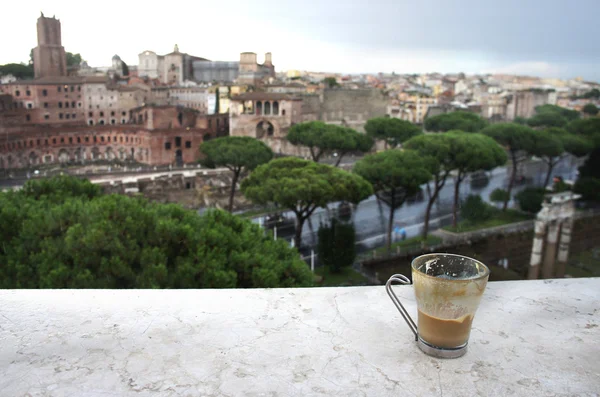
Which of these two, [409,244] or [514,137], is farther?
[514,137]

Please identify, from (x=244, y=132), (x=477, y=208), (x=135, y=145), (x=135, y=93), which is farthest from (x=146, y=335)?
(x=135, y=93)

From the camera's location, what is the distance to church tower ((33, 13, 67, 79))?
15.1 m

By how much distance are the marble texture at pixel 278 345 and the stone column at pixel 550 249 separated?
9311 millimetres

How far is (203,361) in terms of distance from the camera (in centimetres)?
111

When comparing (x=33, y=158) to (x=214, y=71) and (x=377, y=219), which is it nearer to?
(x=377, y=219)

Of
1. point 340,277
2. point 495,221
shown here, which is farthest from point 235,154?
point 495,221

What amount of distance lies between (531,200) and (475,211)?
2181mm

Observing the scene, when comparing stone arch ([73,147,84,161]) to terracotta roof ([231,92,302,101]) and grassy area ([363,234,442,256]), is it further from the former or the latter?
grassy area ([363,234,442,256])

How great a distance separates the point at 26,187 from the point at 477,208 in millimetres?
9820

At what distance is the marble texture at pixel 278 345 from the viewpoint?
40.4 inches

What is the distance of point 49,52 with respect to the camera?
20.3 meters

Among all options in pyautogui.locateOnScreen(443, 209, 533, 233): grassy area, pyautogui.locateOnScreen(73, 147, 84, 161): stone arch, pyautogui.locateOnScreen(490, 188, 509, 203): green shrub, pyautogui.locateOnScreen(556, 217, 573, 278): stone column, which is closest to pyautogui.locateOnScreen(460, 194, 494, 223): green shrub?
pyautogui.locateOnScreen(443, 209, 533, 233): grassy area

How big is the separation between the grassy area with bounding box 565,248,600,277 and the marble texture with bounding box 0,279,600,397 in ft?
31.9

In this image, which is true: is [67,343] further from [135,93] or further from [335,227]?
[135,93]
